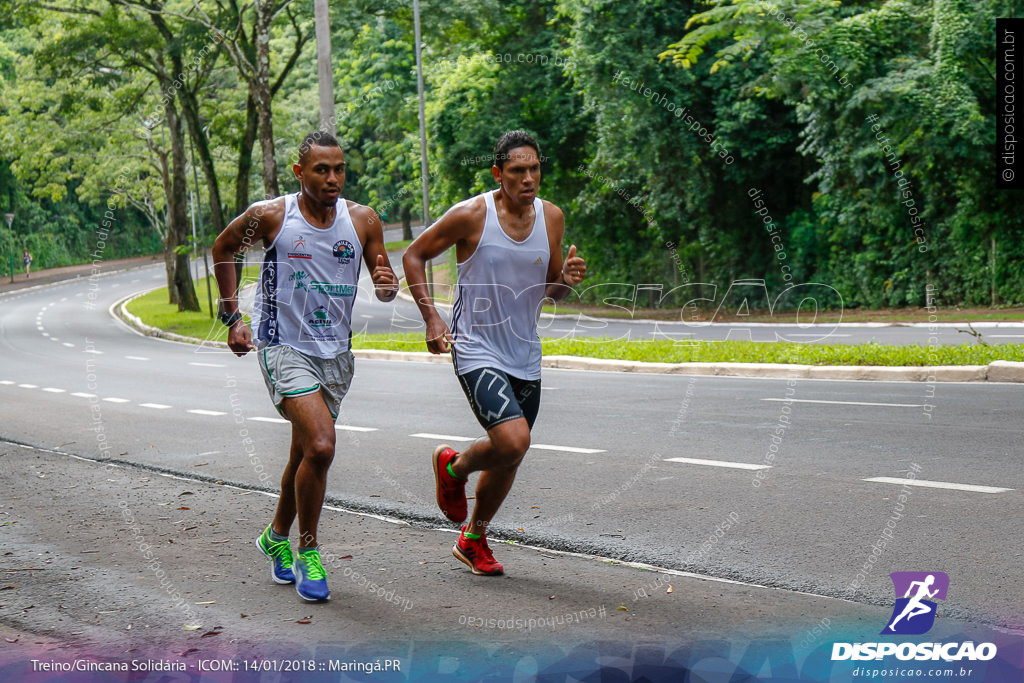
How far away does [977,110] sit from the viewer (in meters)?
21.4

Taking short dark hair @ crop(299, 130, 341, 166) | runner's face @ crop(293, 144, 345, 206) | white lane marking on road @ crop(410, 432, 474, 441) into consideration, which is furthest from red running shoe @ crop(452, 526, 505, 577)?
white lane marking on road @ crop(410, 432, 474, 441)

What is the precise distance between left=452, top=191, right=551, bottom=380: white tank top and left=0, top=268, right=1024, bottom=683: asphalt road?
1070mm

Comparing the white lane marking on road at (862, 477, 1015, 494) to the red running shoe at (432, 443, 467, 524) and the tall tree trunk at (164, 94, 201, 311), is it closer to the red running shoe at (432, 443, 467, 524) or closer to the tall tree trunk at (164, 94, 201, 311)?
the red running shoe at (432, 443, 467, 524)

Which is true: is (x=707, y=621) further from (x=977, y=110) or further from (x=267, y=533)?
(x=977, y=110)

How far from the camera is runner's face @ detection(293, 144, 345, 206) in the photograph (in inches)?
194

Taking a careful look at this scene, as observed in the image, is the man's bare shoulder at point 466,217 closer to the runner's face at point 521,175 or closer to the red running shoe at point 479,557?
the runner's face at point 521,175

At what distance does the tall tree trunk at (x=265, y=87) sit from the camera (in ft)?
83.0

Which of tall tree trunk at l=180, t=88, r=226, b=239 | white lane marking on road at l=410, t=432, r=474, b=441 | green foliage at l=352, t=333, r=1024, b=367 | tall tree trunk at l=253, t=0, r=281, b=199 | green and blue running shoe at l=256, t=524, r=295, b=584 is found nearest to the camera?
green and blue running shoe at l=256, t=524, r=295, b=584

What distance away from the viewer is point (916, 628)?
426 cm

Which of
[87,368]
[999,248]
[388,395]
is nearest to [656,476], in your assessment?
[388,395]

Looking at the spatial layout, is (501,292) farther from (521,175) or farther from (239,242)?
(239,242)

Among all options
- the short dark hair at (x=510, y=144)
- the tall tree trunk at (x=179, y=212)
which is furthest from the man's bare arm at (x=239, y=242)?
the tall tree trunk at (x=179, y=212)

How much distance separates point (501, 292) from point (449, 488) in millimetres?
1020

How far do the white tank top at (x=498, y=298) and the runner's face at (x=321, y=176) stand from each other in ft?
2.12
